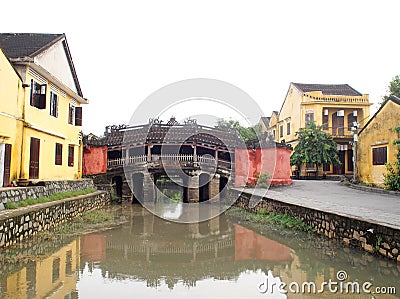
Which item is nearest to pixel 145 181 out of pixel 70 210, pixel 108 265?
pixel 70 210

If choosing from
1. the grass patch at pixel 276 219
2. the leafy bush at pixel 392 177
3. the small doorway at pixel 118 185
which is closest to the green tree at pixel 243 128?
the small doorway at pixel 118 185

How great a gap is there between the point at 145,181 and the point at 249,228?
10.1 metres

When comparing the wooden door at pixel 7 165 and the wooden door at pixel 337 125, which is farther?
the wooden door at pixel 337 125

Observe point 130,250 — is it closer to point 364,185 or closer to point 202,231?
point 202,231

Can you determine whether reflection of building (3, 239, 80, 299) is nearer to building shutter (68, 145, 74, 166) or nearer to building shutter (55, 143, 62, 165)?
building shutter (55, 143, 62, 165)

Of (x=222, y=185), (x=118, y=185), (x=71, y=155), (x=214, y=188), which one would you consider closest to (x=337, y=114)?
(x=222, y=185)

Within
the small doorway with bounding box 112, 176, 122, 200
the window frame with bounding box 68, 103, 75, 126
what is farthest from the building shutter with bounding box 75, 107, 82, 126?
the small doorway with bounding box 112, 176, 122, 200

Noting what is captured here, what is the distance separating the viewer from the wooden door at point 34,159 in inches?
459

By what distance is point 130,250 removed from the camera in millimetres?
8188

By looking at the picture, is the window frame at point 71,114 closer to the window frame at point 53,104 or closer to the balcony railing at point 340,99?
the window frame at point 53,104

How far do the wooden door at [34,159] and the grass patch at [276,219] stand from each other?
7.28 meters

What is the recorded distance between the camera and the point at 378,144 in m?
16.9

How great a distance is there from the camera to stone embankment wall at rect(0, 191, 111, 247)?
23.8 feet

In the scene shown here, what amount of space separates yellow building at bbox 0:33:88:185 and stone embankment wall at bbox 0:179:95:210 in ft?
2.27
